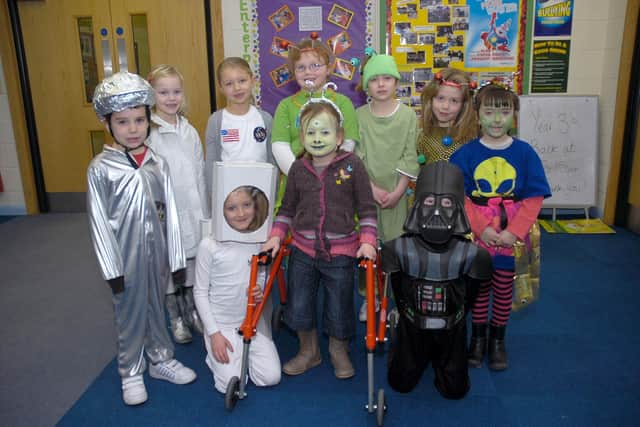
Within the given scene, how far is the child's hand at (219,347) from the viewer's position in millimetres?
2199

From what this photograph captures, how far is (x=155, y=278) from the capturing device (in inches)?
84.7

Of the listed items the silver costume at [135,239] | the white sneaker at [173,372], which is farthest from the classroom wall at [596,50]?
the white sneaker at [173,372]

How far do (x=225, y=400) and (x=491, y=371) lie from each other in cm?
123

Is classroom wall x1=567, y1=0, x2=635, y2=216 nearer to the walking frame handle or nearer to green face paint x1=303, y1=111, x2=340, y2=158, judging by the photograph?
green face paint x1=303, y1=111, x2=340, y2=158

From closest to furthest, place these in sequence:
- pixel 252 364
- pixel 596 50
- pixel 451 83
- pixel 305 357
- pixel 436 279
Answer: pixel 436 279 < pixel 252 364 < pixel 305 357 < pixel 451 83 < pixel 596 50

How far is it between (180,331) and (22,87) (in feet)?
12.7

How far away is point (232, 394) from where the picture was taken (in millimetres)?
2059

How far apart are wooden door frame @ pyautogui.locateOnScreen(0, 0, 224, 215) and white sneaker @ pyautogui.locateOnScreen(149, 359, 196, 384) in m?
3.14

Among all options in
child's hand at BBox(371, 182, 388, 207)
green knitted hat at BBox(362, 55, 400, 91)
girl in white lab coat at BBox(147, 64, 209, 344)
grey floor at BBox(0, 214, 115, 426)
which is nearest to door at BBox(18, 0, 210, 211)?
grey floor at BBox(0, 214, 115, 426)

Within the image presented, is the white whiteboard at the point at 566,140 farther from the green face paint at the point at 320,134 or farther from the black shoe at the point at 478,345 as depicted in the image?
the green face paint at the point at 320,134

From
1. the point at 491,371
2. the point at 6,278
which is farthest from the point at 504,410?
the point at 6,278

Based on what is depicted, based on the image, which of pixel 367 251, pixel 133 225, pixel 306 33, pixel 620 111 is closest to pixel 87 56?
pixel 306 33

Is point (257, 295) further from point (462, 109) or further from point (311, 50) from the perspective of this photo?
point (462, 109)

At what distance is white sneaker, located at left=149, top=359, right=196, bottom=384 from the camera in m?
2.26
